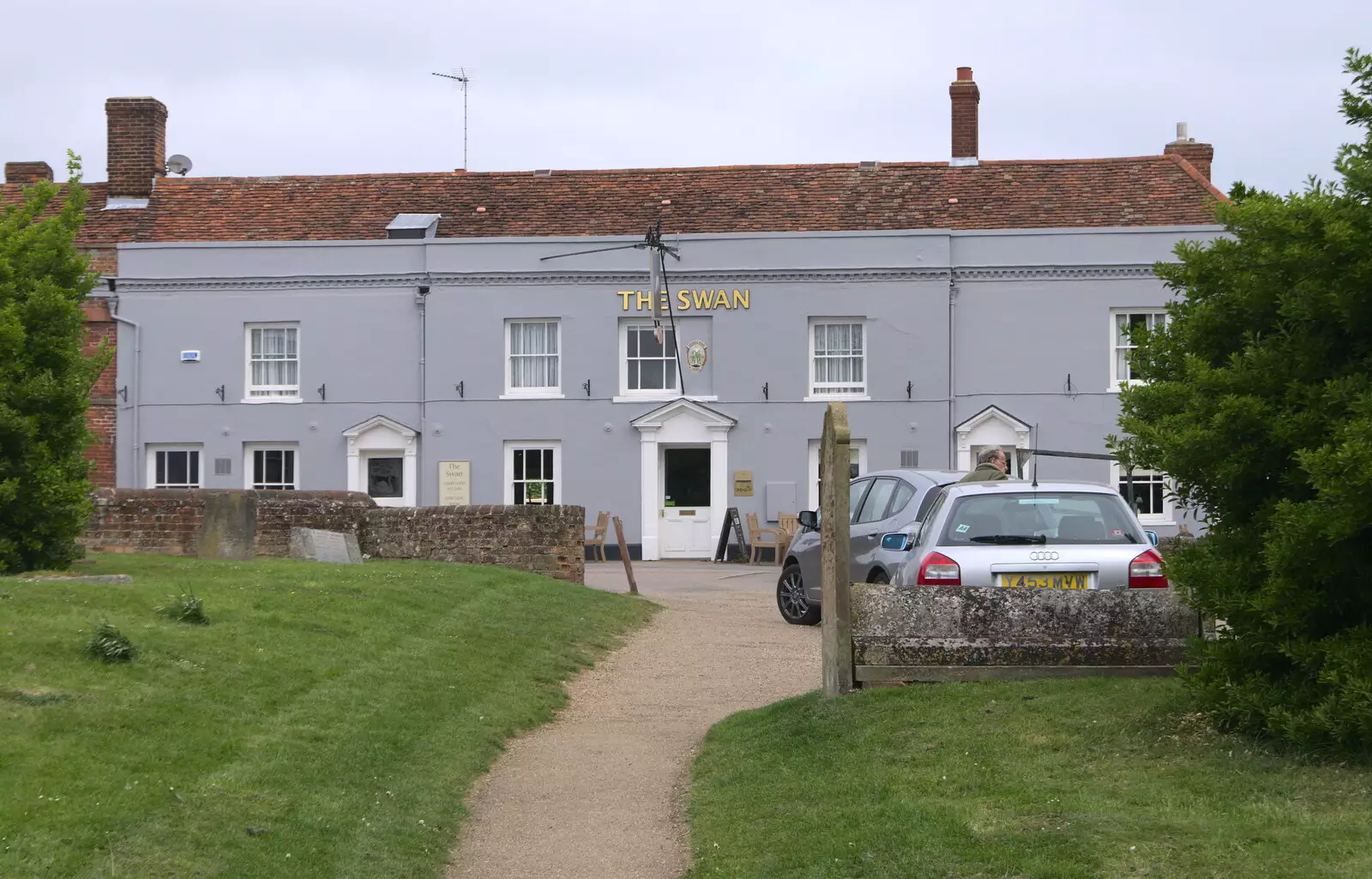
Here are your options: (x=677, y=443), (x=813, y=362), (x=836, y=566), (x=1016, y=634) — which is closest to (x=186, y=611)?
(x=836, y=566)

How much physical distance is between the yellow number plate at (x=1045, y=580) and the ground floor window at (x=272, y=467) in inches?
911

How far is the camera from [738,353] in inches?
1208

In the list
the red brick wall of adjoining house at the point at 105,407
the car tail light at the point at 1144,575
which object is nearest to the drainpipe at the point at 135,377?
the red brick wall of adjoining house at the point at 105,407

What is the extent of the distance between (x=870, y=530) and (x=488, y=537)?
26.5ft

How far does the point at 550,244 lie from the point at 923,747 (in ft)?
78.8

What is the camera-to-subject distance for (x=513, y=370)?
31266mm

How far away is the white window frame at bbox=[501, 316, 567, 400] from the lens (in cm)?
3102

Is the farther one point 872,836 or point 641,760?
point 641,760

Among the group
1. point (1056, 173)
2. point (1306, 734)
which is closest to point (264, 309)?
point (1056, 173)

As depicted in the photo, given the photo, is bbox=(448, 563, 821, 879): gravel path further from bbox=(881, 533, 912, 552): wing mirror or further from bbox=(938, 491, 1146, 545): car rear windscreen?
bbox=(938, 491, 1146, 545): car rear windscreen

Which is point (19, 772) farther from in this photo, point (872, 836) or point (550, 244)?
point (550, 244)

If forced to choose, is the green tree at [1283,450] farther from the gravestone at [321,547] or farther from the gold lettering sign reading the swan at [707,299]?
the gold lettering sign reading the swan at [707,299]

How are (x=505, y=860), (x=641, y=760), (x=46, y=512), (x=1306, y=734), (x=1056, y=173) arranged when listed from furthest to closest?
(x=1056, y=173) < (x=46, y=512) < (x=641, y=760) < (x=505, y=860) < (x=1306, y=734)

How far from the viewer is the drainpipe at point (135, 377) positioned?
31547 mm
